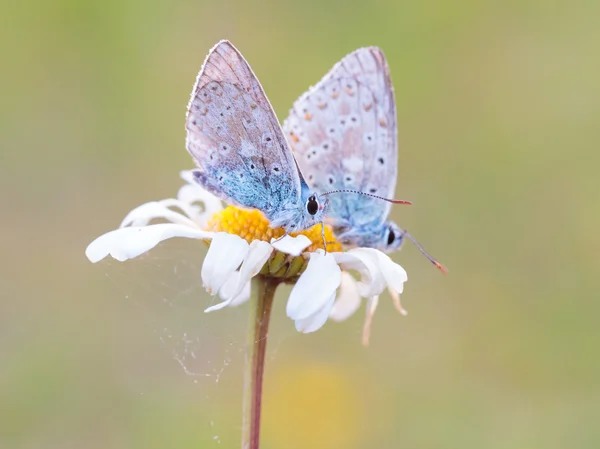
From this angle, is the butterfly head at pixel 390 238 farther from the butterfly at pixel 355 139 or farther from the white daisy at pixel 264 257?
the white daisy at pixel 264 257

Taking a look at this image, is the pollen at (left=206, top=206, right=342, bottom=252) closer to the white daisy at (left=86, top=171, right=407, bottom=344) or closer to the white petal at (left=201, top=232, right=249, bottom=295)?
the white daisy at (left=86, top=171, right=407, bottom=344)

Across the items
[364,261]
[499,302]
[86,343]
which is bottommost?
[499,302]

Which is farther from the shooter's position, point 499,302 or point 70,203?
point 70,203

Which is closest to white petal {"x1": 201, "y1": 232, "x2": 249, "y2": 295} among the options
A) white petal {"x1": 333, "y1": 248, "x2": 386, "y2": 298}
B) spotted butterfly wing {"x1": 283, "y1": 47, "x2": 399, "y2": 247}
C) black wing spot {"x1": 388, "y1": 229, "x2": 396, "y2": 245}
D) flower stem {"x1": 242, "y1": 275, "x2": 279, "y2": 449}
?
flower stem {"x1": 242, "y1": 275, "x2": 279, "y2": 449}

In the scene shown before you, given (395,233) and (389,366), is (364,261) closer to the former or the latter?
(395,233)

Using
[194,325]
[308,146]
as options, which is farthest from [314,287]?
[194,325]

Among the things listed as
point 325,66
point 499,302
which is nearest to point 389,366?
point 499,302

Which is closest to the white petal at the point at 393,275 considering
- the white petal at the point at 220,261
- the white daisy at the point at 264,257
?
the white daisy at the point at 264,257
